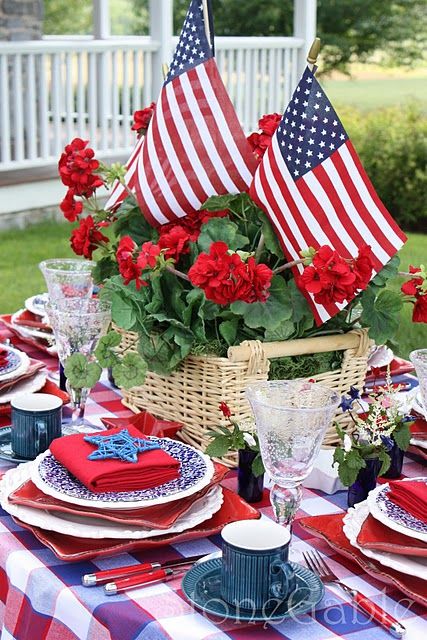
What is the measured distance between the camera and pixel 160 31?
8.31 meters

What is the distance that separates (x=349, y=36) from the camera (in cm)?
1711

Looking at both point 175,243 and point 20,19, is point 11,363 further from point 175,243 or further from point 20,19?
point 20,19

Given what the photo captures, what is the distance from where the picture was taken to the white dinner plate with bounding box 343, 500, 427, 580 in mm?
1425

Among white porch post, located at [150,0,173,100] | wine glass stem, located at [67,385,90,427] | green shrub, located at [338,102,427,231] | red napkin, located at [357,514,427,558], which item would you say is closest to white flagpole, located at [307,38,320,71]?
wine glass stem, located at [67,385,90,427]

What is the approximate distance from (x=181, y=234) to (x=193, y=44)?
1.40 feet

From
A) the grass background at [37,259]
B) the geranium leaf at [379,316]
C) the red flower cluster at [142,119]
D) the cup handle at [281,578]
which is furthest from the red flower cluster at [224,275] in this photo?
the grass background at [37,259]

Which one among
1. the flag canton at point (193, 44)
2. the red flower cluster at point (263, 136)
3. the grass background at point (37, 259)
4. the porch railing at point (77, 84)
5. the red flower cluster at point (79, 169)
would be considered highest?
the flag canton at point (193, 44)

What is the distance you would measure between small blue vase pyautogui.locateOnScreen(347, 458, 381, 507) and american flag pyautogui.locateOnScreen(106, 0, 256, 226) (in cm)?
64

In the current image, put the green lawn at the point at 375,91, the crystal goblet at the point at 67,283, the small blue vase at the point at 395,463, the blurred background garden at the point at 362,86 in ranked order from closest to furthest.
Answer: the small blue vase at the point at 395,463
the crystal goblet at the point at 67,283
the blurred background garden at the point at 362,86
the green lawn at the point at 375,91

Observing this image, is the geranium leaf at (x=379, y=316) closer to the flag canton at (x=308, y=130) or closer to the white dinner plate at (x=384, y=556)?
the flag canton at (x=308, y=130)

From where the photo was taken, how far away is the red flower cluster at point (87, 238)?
2184 millimetres

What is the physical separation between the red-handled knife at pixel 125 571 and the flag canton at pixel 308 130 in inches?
29.2

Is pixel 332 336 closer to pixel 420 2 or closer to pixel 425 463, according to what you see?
pixel 425 463

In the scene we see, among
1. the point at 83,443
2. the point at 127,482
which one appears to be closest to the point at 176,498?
the point at 127,482
